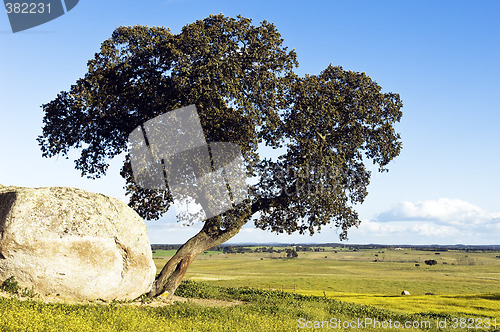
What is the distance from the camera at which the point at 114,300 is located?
22031 mm

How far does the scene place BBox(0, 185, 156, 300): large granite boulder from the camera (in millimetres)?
19750

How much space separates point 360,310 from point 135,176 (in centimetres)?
1677

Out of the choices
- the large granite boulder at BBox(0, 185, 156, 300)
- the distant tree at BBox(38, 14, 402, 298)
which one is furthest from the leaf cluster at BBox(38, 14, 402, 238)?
the large granite boulder at BBox(0, 185, 156, 300)

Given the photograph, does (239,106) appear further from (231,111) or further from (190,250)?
(190,250)

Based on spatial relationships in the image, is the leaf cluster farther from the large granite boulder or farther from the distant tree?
the large granite boulder

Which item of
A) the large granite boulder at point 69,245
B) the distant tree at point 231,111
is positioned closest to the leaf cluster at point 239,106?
the distant tree at point 231,111

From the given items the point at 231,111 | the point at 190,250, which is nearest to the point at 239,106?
the point at 231,111

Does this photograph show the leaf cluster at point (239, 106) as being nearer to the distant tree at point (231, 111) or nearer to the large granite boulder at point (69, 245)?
the distant tree at point (231, 111)

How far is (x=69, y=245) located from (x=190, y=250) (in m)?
11.8

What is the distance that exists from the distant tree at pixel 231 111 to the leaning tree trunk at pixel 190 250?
0.07 meters

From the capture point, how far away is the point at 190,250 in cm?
3114

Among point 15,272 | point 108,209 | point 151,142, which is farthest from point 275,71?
point 15,272

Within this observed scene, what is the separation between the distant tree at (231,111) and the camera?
92.9 ft

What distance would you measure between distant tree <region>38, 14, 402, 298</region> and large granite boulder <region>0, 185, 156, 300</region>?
24.1 ft
